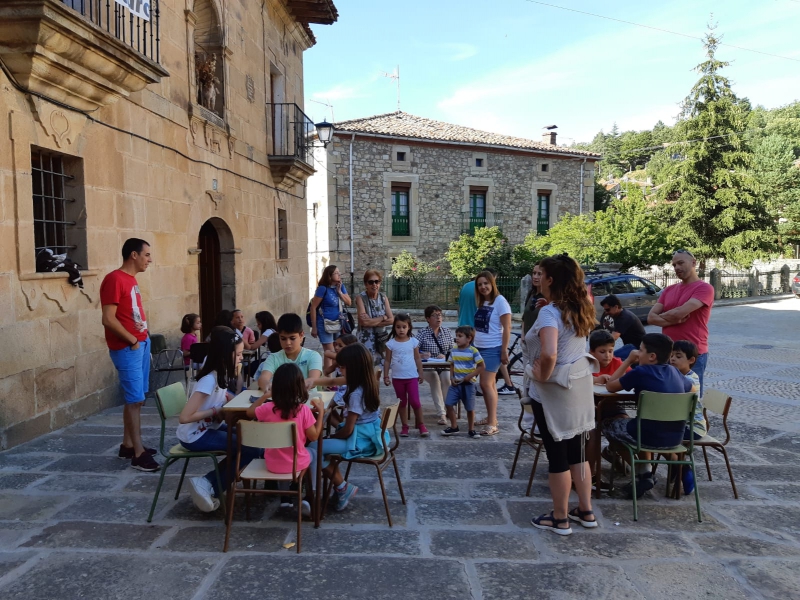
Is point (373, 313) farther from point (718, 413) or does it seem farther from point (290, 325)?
point (718, 413)

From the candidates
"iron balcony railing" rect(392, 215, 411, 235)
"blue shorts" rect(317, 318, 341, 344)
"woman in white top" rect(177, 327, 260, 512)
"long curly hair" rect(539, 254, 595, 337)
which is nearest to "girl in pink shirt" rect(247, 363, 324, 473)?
"woman in white top" rect(177, 327, 260, 512)

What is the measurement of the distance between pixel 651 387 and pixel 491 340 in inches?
78.1

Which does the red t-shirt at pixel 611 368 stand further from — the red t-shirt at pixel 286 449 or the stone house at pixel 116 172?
the stone house at pixel 116 172

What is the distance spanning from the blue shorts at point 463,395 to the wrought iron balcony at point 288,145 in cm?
766

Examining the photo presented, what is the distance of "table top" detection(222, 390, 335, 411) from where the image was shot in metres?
3.75

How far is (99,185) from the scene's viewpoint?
6348 mm

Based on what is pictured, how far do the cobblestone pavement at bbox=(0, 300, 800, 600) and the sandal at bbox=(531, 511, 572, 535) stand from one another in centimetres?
6

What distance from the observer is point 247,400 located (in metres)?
3.98

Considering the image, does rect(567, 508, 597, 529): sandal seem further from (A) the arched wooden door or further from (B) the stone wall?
(B) the stone wall

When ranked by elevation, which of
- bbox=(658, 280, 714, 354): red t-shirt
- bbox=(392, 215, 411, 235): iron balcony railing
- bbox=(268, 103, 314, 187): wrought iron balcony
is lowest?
bbox=(658, 280, 714, 354): red t-shirt

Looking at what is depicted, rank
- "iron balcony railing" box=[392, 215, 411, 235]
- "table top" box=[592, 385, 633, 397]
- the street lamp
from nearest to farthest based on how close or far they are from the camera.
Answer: "table top" box=[592, 385, 633, 397] → the street lamp → "iron balcony railing" box=[392, 215, 411, 235]

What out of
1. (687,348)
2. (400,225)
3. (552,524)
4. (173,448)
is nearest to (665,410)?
(687,348)

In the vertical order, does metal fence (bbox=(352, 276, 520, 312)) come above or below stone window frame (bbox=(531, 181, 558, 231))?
below

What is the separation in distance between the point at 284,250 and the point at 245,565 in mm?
10407
